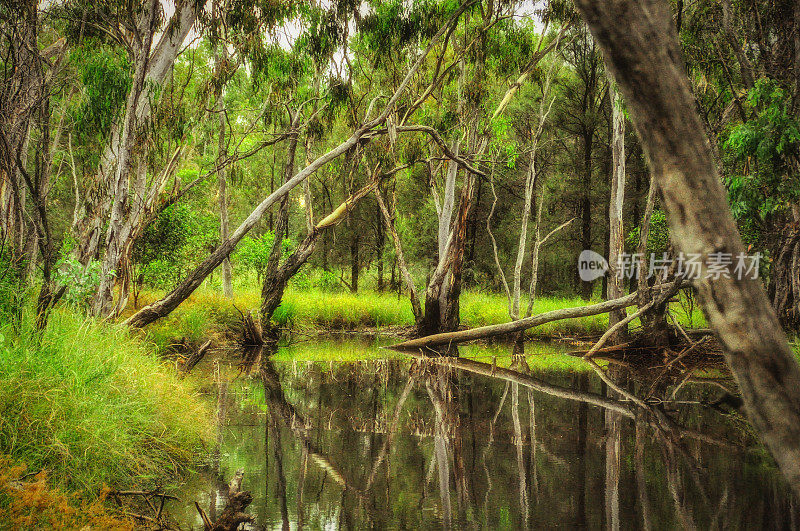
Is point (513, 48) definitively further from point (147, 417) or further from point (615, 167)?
point (147, 417)

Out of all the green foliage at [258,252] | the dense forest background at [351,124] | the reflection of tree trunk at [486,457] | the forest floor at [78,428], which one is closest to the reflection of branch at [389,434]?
the reflection of tree trunk at [486,457]

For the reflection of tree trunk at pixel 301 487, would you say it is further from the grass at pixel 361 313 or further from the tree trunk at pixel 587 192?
the tree trunk at pixel 587 192

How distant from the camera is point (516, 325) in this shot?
43.3 ft

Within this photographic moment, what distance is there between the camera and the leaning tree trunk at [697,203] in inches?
67.6

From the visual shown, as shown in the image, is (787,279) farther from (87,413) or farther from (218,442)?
(87,413)

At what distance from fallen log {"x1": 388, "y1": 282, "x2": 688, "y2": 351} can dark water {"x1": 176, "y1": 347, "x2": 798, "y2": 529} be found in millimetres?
3356

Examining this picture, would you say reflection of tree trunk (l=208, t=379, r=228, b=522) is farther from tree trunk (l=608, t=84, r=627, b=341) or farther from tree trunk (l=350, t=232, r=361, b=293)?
tree trunk (l=350, t=232, r=361, b=293)

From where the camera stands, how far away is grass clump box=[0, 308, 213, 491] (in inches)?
147

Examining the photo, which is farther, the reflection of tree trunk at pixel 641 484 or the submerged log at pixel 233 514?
the reflection of tree trunk at pixel 641 484

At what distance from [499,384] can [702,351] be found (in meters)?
5.08

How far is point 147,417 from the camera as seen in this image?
4789mm

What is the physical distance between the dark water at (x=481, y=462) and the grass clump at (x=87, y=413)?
0.41 metres

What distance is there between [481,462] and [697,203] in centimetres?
393

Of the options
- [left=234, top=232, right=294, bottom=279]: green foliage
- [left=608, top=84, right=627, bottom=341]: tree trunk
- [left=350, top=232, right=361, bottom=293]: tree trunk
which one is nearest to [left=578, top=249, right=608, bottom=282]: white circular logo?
[left=350, top=232, right=361, bottom=293]: tree trunk
